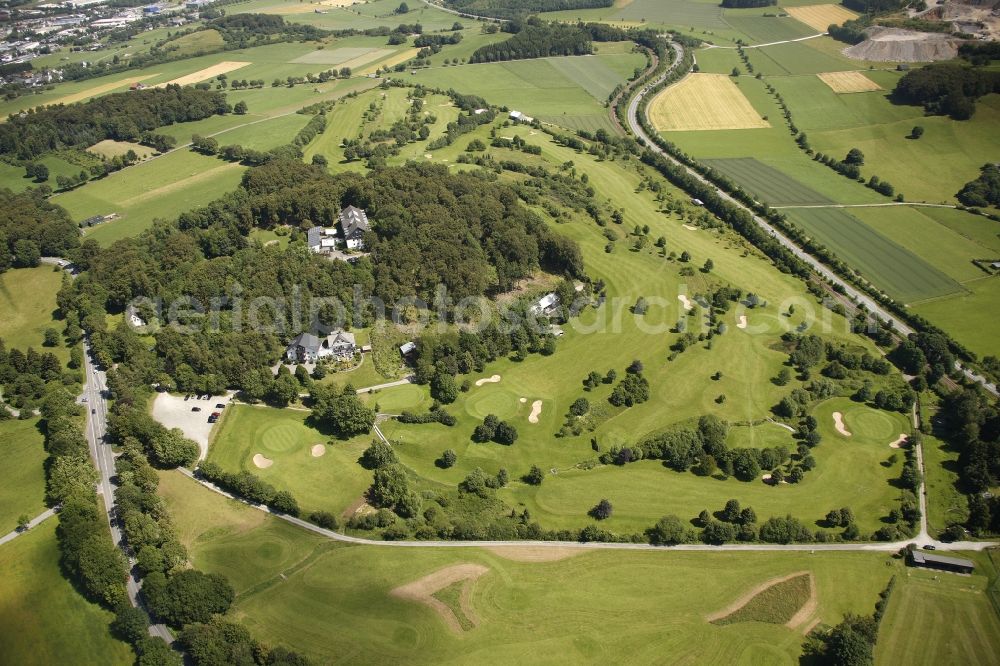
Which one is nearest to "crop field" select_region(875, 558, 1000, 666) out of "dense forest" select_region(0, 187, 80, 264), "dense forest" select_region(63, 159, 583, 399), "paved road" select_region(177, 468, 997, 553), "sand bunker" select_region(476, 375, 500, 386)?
"paved road" select_region(177, 468, 997, 553)

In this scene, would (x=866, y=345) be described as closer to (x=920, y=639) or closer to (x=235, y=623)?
(x=920, y=639)

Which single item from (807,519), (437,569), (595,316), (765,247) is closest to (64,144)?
(595,316)

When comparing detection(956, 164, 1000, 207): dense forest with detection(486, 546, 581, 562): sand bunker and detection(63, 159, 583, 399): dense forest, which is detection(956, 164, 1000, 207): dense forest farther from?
detection(486, 546, 581, 562): sand bunker

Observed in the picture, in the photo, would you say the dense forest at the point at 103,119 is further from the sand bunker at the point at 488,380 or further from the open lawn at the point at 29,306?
the sand bunker at the point at 488,380

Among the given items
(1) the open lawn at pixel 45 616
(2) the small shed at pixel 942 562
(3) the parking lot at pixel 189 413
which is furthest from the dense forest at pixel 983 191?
(1) the open lawn at pixel 45 616

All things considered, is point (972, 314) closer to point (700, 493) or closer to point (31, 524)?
point (700, 493)

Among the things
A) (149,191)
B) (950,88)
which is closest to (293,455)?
(149,191)
